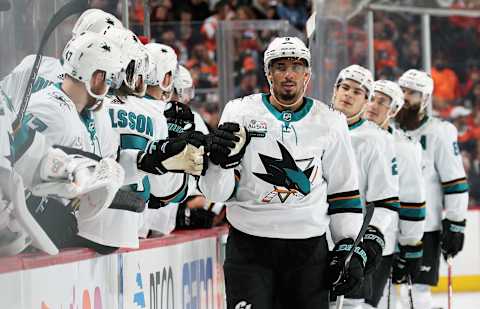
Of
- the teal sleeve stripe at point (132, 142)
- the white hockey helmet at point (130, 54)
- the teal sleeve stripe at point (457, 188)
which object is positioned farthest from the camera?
the teal sleeve stripe at point (457, 188)

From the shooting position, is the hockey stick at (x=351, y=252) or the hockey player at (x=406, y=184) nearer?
the hockey stick at (x=351, y=252)

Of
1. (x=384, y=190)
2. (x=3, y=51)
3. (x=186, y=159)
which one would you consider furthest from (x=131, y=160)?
(x=384, y=190)

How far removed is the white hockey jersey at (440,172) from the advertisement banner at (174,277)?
1.74 metres

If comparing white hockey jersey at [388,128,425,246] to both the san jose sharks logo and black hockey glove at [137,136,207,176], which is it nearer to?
the san jose sharks logo

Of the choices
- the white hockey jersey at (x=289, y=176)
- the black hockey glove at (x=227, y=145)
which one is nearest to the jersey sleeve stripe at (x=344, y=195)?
the white hockey jersey at (x=289, y=176)

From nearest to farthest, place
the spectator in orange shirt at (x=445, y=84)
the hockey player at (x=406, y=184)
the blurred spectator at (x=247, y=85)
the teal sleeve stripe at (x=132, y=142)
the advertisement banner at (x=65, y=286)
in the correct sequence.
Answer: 1. the advertisement banner at (x=65, y=286)
2. the teal sleeve stripe at (x=132, y=142)
3. the hockey player at (x=406, y=184)
4. the blurred spectator at (x=247, y=85)
5. the spectator in orange shirt at (x=445, y=84)

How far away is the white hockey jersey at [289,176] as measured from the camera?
11.7 feet

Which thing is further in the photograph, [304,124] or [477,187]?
[477,187]

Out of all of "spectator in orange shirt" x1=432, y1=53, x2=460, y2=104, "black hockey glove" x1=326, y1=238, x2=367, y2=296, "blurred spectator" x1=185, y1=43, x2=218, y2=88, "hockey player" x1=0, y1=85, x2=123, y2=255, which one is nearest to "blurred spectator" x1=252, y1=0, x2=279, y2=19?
"spectator in orange shirt" x1=432, y1=53, x2=460, y2=104

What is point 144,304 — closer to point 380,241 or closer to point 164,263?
point 164,263

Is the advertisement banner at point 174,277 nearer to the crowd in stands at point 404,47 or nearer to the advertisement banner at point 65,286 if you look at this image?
the advertisement banner at point 65,286

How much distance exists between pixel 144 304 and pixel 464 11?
243 inches

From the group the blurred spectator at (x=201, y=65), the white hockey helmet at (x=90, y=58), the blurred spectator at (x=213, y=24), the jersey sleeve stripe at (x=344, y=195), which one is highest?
the blurred spectator at (x=213, y=24)

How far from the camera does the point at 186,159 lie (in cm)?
334
